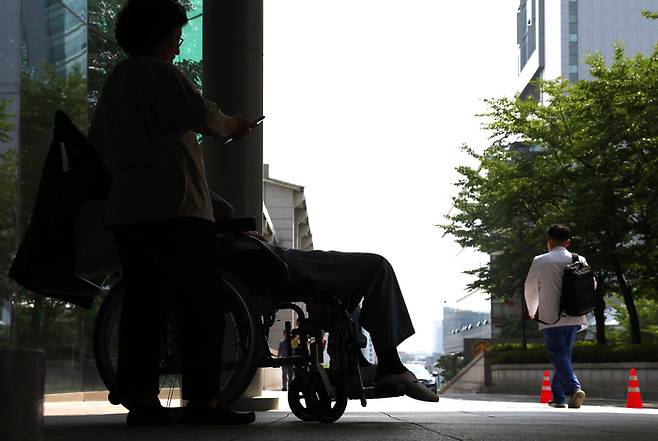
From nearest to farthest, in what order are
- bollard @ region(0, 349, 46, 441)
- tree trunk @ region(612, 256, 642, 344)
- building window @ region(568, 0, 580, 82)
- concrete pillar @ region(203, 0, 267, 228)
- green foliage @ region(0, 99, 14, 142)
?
bollard @ region(0, 349, 46, 441)
concrete pillar @ region(203, 0, 267, 228)
green foliage @ region(0, 99, 14, 142)
tree trunk @ region(612, 256, 642, 344)
building window @ region(568, 0, 580, 82)

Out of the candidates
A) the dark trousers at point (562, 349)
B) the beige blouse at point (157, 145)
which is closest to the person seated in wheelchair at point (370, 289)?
the beige blouse at point (157, 145)

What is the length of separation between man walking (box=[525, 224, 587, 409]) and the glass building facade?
156 inches

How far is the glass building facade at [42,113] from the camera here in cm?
1128

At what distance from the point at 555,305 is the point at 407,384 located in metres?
5.57

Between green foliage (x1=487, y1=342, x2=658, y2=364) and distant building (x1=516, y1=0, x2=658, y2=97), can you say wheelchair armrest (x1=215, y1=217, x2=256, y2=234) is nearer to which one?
green foliage (x1=487, y1=342, x2=658, y2=364)

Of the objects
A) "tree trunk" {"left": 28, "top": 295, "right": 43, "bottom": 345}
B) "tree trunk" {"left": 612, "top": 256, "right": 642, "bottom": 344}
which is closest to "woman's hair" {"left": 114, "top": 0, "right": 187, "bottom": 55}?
"tree trunk" {"left": 28, "top": 295, "right": 43, "bottom": 345}

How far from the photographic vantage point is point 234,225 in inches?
201

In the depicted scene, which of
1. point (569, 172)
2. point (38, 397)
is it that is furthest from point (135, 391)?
point (569, 172)

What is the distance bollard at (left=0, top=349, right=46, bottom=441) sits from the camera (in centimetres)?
271

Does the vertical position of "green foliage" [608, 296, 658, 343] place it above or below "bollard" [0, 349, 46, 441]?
above

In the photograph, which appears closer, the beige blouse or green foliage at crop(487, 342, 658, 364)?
the beige blouse

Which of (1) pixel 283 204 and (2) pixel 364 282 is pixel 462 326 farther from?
(2) pixel 364 282

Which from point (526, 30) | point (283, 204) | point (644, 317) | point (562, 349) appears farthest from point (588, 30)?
point (562, 349)

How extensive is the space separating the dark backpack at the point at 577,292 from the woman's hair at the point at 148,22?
6.22 m
